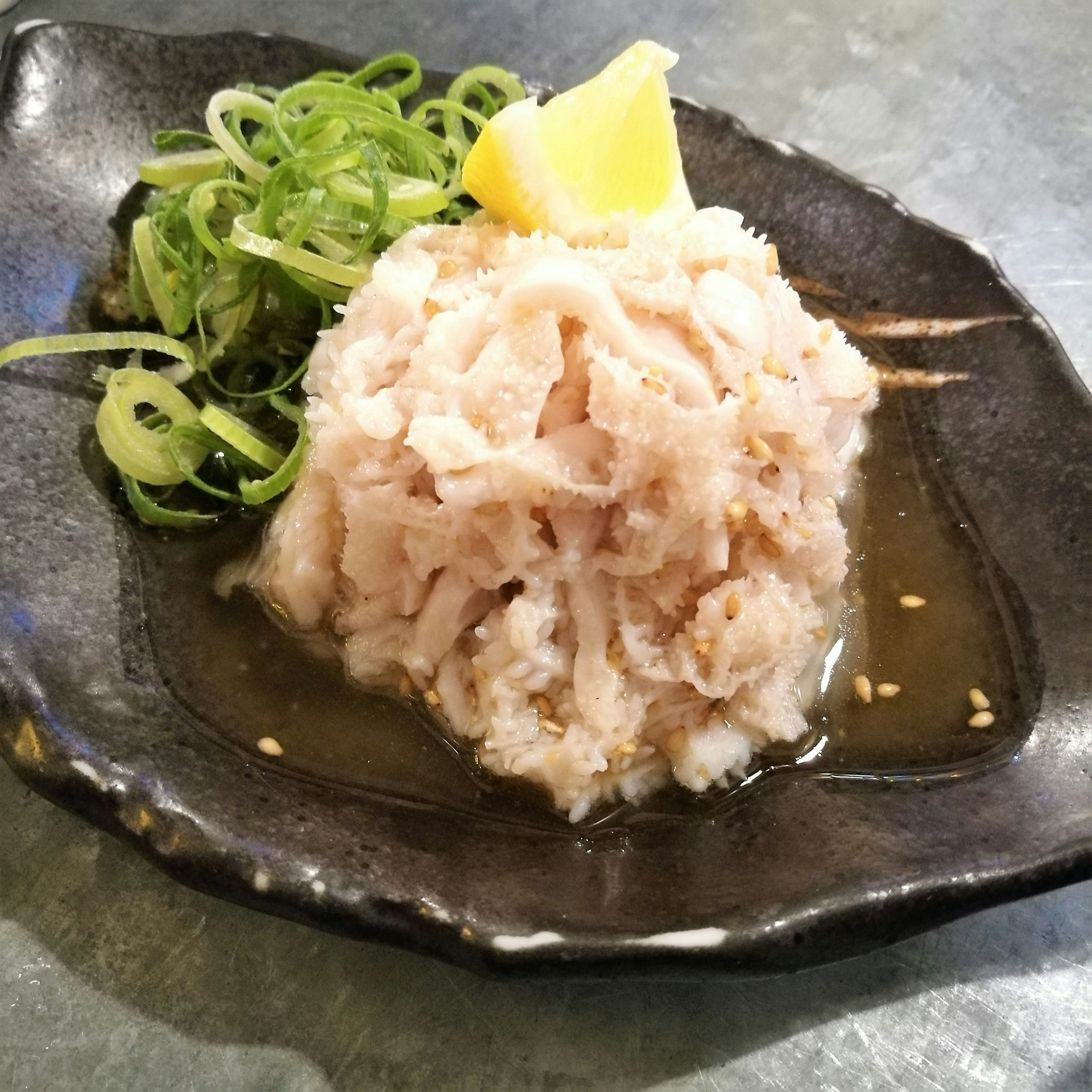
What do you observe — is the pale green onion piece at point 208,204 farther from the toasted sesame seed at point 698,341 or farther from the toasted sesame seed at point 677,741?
the toasted sesame seed at point 677,741

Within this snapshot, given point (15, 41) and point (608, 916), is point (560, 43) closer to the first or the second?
point (15, 41)

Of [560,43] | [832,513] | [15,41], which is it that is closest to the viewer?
[832,513]

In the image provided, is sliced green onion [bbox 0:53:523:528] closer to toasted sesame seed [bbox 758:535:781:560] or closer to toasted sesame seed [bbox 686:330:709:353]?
toasted sesame seed [bbox 686:330:709:353]

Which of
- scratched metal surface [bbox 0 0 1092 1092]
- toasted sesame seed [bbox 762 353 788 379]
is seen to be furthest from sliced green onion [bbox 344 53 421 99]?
scratched metal surface [bbox 0 0 1092 1092]

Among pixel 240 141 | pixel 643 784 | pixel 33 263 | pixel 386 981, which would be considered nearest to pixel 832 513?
pixel 643 784

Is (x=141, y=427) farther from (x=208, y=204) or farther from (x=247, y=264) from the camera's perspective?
(x=208, y=204)

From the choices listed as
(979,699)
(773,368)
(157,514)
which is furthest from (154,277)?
(979,699)
